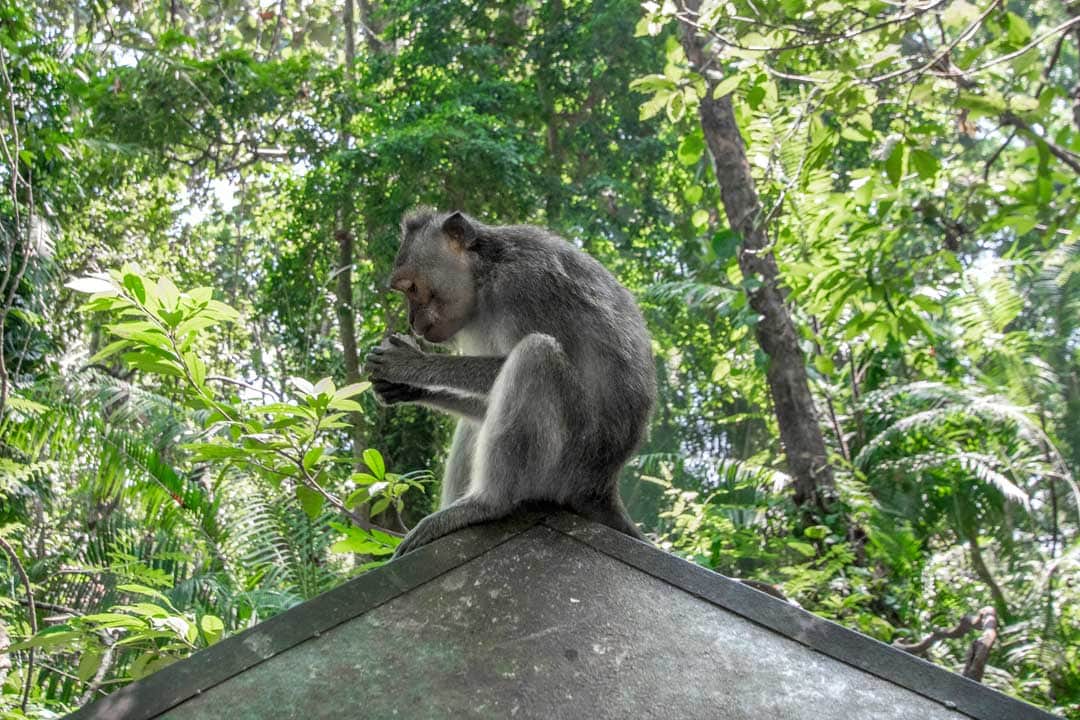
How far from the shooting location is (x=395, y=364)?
4348mm

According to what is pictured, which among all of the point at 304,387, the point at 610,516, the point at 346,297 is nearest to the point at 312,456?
the point at 304,387

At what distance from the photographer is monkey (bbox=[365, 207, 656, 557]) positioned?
3895 millimetres

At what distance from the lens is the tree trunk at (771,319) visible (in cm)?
855

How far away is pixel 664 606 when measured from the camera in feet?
8.64

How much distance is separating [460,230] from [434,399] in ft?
2.53

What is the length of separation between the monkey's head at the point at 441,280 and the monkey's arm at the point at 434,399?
367 millimetres

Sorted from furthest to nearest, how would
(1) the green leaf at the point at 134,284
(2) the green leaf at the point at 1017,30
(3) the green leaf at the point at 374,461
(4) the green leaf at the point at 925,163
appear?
(2) the green leaf at the point at 1017,30
(4) the green leaf at the point at 925,163
(3) the green leaf at the point at 374,461
(1) the green leaf at the point at 134,284

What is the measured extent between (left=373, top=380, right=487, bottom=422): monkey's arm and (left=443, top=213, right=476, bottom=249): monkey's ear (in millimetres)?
683

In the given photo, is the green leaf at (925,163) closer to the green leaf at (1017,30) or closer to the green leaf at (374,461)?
the green leaf at (1017,30)

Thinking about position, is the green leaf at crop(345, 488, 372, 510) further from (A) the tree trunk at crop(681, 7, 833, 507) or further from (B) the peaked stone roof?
(A) the tree trunk at crop(681, 7, 833, 507)

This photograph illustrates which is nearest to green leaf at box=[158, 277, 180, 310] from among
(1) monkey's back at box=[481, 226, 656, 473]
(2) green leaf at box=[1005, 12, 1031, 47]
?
(1) monkey's back at box=[481, 226, 656, 473]

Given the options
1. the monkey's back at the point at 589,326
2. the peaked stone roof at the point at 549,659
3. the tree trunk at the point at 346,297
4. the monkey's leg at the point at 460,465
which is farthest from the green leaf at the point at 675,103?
the tree trunk at the point at 346,297

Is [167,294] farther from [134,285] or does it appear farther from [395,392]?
[395,392]

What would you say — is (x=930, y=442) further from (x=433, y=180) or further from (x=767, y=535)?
(x=433, y=180)
